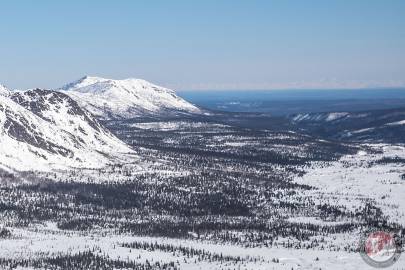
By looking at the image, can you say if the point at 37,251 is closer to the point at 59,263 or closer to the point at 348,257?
the point at 59,263

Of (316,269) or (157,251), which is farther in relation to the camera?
(157,251)

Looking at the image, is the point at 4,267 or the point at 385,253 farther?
the point at 385,253

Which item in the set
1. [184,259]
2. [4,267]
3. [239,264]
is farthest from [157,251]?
[4,267]

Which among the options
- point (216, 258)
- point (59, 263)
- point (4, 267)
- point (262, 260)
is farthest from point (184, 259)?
point (4, 267)

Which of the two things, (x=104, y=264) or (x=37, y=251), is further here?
(x=37, y=251)

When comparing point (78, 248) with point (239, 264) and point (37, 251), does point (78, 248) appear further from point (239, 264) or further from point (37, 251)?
point (239, 264)

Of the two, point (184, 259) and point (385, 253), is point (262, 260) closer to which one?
point (184, 259)

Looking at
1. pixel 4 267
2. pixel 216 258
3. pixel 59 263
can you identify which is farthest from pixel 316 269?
pixel 4 267
